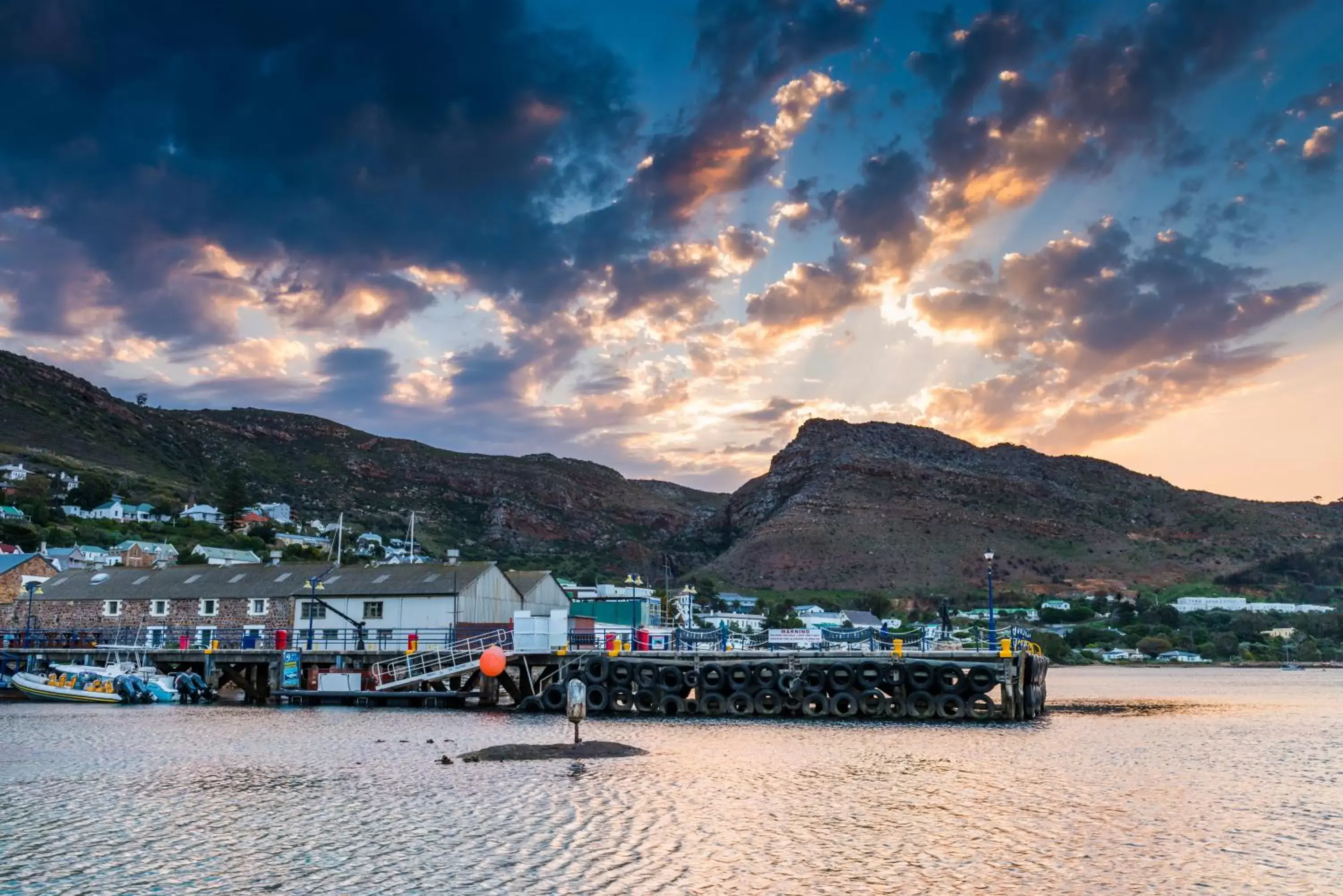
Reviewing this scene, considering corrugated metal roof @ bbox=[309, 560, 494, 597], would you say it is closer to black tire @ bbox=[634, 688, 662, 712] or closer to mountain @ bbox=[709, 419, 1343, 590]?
black tire @ bbox=[634, 688, 662, 712]

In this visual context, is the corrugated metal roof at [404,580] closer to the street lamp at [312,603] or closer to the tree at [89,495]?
the street lamp at [312,603]

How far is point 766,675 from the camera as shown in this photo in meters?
48.5

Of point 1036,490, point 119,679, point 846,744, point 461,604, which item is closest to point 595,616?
point 461,604

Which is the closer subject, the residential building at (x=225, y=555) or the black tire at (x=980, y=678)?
the black tire at (x=980, y=678)

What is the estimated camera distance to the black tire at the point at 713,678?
4919cm

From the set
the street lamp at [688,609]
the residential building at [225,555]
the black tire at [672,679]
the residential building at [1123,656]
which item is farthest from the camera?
the residential building at [1123,656]

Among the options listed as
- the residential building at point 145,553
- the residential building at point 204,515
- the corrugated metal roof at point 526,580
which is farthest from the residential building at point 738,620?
the residential building at point 204,515

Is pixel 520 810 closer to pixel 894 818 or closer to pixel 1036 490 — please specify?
pixel 894 818

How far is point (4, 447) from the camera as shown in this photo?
185 m

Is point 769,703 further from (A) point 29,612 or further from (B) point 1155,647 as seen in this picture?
(B) point 1155,647

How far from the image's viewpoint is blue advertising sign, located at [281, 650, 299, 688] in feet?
195

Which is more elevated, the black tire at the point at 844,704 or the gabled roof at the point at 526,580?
the gabled roof at the point at 526,580

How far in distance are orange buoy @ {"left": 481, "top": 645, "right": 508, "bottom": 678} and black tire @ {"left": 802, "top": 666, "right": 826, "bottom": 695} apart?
15.4 meters

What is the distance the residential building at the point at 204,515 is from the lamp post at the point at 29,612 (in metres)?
87.5
